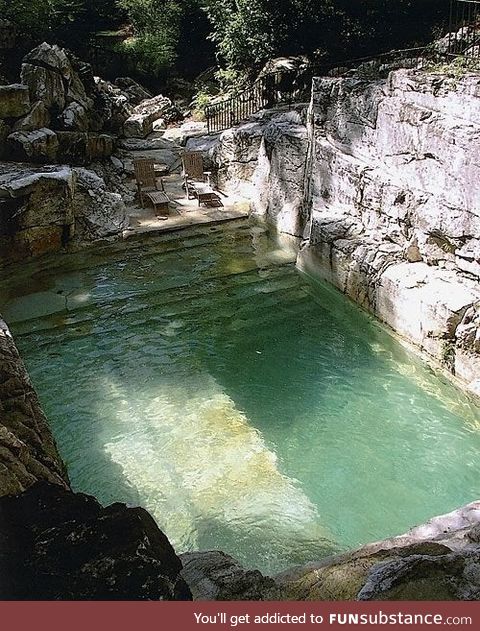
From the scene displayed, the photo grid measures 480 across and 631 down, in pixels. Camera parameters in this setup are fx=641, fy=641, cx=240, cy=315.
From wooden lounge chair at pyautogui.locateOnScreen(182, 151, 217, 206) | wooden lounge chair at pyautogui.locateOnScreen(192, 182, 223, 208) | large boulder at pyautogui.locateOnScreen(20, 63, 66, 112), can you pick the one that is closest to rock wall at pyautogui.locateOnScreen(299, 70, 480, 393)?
wooden lounge chair at pyautogui.locateOnScreen(192, 182, 223, 208)

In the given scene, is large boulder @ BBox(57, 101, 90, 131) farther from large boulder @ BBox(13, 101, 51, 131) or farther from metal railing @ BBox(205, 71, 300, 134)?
metal railing @ BBox(205, 71, 300, 134)

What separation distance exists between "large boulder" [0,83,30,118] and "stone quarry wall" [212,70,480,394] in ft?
18.7

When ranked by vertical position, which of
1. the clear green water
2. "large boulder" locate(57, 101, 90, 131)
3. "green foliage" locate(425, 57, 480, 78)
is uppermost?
"green foliage" locate(425, 57, 480, 78)

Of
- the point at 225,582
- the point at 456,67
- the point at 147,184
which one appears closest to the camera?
the point at 225,582

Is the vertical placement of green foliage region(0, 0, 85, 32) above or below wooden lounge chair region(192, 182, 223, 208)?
above

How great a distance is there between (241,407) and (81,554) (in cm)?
491

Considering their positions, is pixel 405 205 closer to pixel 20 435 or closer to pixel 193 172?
pixel 20 435

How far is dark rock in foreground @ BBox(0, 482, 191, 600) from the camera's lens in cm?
304

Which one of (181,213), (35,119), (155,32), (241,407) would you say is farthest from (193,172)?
(155,32)

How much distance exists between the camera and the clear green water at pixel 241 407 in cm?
649

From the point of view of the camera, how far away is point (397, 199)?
1009 centimetres

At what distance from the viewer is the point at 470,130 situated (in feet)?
27.9

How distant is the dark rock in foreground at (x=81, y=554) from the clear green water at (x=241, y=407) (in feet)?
8.31

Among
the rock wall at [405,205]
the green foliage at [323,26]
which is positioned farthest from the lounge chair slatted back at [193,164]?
the green foliage at [323,26]
